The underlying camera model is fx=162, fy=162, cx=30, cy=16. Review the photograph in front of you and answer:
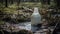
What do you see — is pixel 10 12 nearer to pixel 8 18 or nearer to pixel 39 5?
pixel 8 18

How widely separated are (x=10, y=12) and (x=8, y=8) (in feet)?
0.16

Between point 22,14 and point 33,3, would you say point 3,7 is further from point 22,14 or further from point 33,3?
point 33,3

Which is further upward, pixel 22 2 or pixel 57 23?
pixel 22 2

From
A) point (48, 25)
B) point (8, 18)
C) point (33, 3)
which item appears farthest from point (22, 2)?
point (48, 25)

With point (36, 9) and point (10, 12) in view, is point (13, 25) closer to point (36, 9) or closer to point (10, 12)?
point (10, 12)

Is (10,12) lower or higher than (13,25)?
higher

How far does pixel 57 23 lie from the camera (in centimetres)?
165

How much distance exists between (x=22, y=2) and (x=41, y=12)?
0.23m

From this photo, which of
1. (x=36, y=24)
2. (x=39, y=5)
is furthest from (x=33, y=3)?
(x=36, y=24)

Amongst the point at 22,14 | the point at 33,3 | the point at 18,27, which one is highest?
the point at 33,3

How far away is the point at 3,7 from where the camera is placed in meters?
1.71

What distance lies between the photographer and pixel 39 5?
1.69 m

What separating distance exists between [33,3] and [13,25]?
0.31m

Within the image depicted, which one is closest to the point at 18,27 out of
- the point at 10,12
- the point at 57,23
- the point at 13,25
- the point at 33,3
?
the point at 13,25
